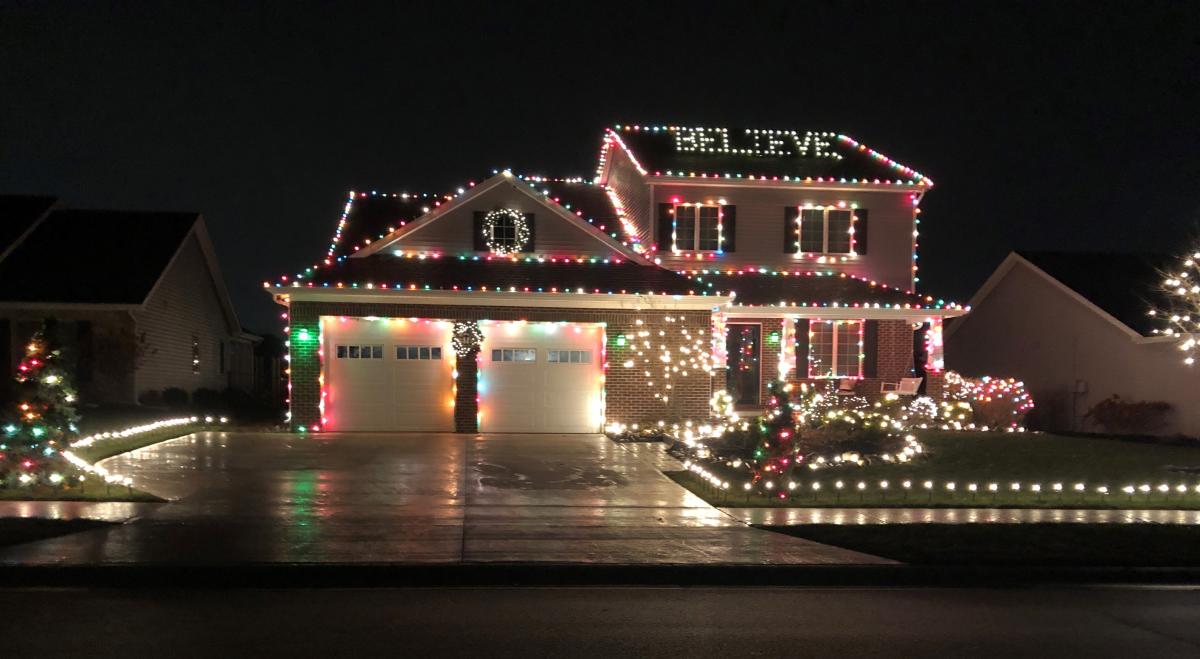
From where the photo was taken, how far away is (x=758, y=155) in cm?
2338

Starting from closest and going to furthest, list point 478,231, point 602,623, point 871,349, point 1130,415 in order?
point 602,623, point 478,231, point 1130,415, point 871,349

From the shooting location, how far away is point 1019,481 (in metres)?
14.2

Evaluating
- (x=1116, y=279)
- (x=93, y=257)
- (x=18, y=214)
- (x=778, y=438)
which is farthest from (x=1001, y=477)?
(x=18, y=214)

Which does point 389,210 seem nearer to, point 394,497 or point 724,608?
point 394,497

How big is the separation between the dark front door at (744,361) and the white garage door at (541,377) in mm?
3982

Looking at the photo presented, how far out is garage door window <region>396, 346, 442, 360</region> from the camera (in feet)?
61.8

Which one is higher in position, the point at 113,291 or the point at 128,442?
the point at 113,291

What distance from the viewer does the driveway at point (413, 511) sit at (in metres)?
8.89

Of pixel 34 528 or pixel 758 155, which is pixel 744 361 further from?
pixel 34 528

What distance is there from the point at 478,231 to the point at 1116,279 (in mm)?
16898

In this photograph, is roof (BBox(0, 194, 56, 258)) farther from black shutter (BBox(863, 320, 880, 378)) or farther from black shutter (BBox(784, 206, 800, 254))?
black shutter (BBox(863, 320, 880, 378))

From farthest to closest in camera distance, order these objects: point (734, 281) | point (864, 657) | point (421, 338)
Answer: point (734, 281) → point (421, 338) → point (864, 657)

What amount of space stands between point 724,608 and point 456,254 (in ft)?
43.6

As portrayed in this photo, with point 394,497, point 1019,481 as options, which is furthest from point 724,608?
point 1019,481
